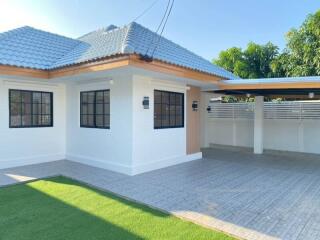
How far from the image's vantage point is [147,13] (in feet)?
30.8

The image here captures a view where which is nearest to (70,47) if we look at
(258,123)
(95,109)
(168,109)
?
(95,109)

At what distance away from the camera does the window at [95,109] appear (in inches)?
412

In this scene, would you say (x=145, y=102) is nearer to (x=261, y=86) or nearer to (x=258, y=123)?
(x=261, y=86)

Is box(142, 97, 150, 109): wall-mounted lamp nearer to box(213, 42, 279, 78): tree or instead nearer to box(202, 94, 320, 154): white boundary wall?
box(202, 94, 320, 154): white boundary wall

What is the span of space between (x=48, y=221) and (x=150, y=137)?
5.25 meters

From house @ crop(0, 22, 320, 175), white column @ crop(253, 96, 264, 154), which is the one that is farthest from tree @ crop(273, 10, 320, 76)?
white column @ crop(253, 96, 264, 154)

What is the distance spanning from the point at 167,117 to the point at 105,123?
2520mm

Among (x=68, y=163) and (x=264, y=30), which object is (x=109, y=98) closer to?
(x=68, y=163)

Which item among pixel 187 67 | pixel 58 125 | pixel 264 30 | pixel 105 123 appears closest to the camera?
pixel 187 67

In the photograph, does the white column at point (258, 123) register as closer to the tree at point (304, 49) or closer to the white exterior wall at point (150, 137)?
the white exterior wall at point (150, 137)

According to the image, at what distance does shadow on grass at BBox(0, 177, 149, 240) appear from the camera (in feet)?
16.0

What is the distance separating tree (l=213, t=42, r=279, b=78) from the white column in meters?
10.2

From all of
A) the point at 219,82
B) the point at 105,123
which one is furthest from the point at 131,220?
the point at 219,82

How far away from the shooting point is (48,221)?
546 centimetres
